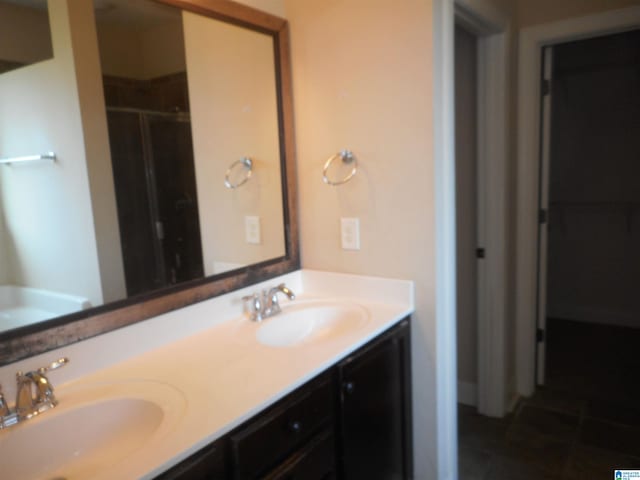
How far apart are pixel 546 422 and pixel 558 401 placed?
10.1 inches

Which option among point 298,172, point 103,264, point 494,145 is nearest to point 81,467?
point 103,264

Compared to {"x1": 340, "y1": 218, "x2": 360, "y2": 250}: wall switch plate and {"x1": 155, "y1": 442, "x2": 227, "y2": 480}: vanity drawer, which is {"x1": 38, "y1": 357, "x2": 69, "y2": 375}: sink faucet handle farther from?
{"x1": 340, "y1": 218, "x2": 360, "y2": 250}: wall switch plate

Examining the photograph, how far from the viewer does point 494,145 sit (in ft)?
7.35

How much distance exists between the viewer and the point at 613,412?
2.36m

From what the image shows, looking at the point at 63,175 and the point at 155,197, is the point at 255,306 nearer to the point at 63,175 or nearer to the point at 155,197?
the point at 155,197

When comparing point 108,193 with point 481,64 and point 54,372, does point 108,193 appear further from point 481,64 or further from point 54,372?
point 481,64

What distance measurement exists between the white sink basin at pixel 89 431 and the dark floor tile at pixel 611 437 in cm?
205

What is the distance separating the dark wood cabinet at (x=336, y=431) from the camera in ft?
3.24

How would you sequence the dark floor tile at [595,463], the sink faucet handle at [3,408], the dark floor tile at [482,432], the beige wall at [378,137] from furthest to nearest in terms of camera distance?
the dark floor tile at [482,432] → the dark floor tile at [595,463] → the beige wall at [378,137] → the sink faucet handle at [3,408]

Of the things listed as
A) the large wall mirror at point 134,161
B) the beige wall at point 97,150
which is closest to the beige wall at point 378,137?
the large wall mirror at point 134,161

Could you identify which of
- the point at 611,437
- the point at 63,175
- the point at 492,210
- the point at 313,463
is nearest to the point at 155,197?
the point at 63,175

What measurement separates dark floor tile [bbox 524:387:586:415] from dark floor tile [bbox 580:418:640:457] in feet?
0.45

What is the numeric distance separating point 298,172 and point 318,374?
0.97 meters

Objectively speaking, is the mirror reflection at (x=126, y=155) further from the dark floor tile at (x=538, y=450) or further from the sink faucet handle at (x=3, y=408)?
the dark floor tile at (x=538, y=450)
